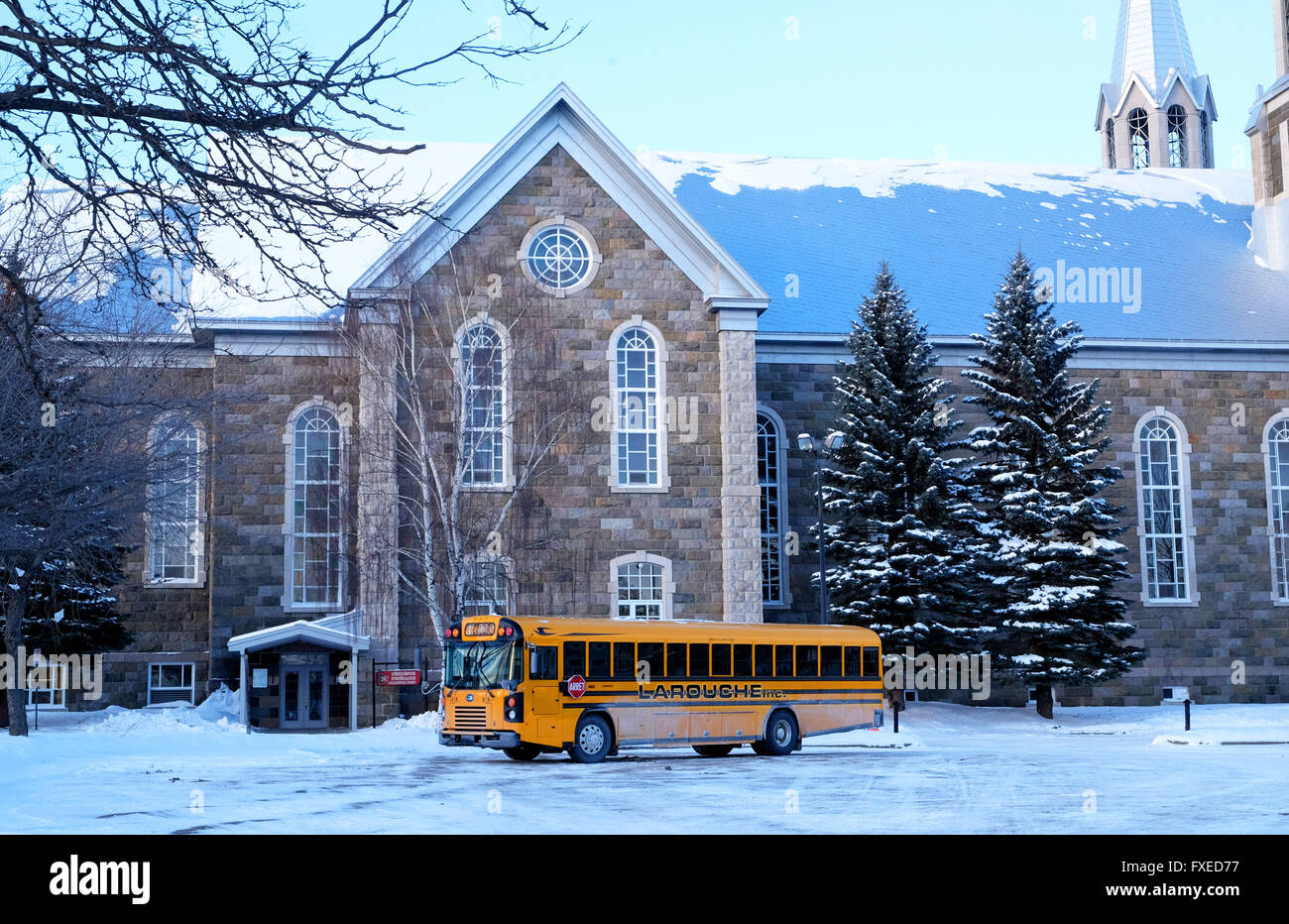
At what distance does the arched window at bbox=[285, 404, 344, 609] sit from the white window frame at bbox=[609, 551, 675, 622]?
21.4ft

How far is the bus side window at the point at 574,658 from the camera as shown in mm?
23703

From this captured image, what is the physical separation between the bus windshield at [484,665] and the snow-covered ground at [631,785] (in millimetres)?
1322

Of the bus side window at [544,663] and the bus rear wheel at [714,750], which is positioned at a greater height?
the bus side window at [544,663]

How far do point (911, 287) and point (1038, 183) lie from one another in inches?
324

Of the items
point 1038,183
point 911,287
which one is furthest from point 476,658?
point 1038,183

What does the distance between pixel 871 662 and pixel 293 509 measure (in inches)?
582

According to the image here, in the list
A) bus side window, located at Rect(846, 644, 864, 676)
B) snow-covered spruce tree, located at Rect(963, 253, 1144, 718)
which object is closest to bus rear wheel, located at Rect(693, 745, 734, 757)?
bus side window, located at Rect(846, 644, 864, 676)

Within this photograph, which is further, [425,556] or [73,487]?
[425,556]

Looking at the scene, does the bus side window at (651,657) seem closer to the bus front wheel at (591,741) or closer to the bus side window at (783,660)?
the bus front wheel at (591,741)

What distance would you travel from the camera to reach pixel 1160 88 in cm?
5588

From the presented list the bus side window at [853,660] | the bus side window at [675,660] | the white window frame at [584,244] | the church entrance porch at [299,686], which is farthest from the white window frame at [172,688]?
the bus side window at [853,660]

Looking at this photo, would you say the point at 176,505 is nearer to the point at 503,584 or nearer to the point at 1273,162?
the point at 503,584

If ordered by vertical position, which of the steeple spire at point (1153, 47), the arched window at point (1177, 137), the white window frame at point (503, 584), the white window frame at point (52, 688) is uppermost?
the steeple spire at point (1153, 47)
